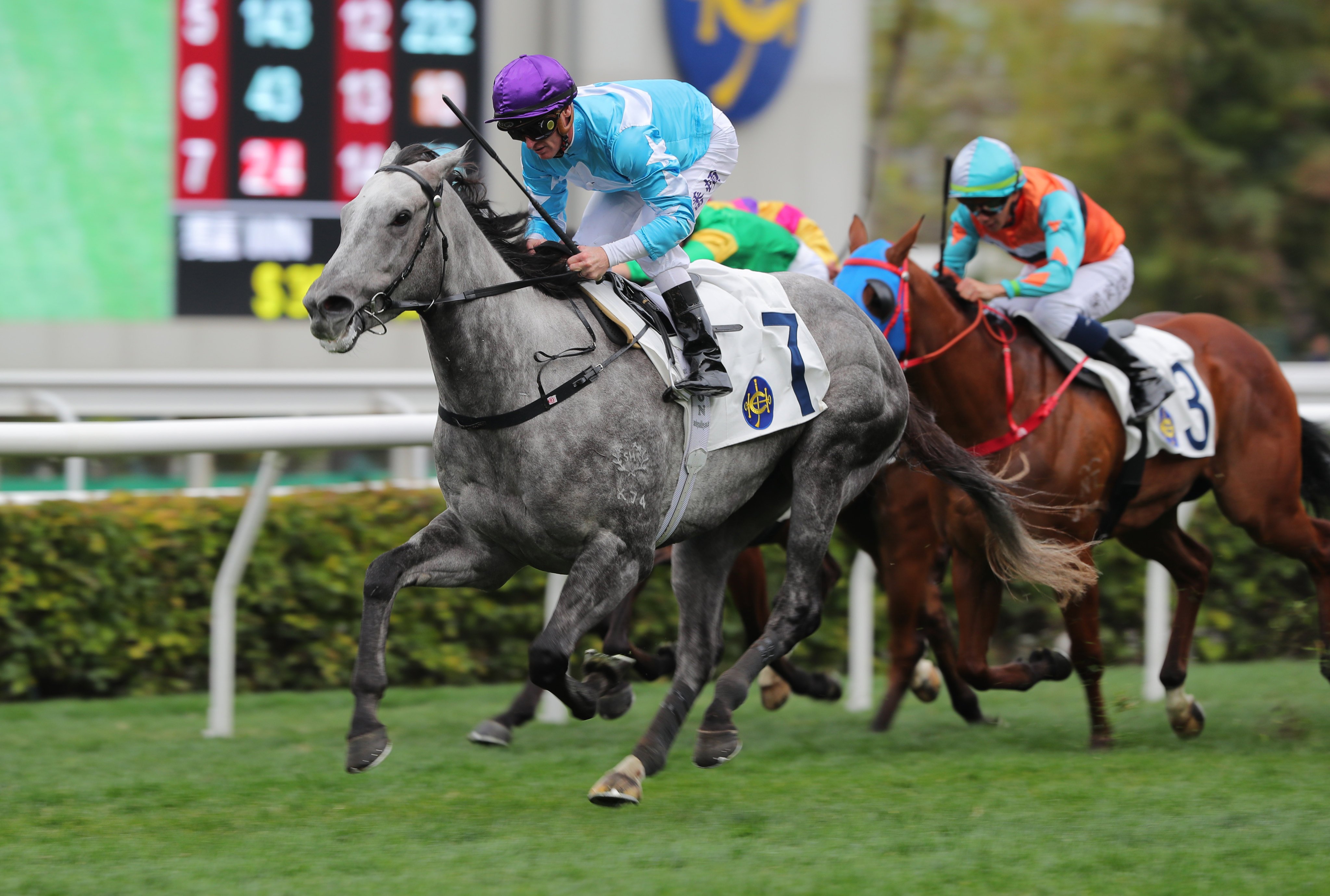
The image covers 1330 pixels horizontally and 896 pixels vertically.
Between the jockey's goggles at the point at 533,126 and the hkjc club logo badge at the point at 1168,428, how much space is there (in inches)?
93.9

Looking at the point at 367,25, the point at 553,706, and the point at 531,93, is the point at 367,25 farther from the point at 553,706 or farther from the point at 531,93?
the point at 531,93

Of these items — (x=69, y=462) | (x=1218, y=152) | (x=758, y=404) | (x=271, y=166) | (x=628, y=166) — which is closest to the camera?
(x=628, y=166)

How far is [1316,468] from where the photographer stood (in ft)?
18.3

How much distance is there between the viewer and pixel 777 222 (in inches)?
225

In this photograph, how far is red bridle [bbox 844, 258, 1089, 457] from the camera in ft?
15.5

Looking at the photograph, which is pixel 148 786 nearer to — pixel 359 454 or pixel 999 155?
pixel 999 155

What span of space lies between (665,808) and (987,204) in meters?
2.16

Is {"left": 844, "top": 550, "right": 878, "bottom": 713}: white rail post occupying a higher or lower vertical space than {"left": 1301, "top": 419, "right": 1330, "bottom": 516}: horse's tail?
lower

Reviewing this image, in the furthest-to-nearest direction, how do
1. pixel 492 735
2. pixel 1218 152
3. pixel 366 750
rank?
pixel 1218 152 < pixel 492 735 < pixel 366 750

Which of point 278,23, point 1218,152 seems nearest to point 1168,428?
point 278,23

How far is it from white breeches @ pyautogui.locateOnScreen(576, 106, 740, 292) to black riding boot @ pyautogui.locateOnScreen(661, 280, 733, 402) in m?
0.08

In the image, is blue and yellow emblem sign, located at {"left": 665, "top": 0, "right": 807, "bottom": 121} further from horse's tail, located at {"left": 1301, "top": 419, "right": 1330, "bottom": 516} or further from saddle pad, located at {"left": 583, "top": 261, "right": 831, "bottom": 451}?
saddle pad, located at {"left": 583, "top": 261, "right": 831, "bottom": 451}

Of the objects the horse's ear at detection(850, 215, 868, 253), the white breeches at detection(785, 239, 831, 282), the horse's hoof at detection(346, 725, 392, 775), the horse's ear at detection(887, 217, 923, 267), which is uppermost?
the horse's ear at detection(850, 215, 868, 253)

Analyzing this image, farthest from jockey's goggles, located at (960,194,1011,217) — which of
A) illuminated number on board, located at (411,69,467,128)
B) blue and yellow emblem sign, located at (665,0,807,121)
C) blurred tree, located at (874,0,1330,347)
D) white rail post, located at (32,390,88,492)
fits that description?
blurred tree, located at (874,0,1330,347)
